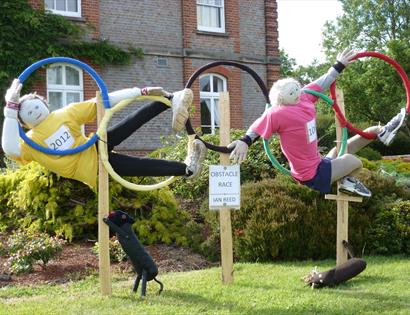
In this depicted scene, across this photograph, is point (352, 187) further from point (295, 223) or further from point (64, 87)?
point (64, 87)

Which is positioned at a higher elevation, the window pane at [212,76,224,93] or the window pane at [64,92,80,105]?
the window pane at [212,76,224,93]

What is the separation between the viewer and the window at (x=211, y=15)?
1872cm

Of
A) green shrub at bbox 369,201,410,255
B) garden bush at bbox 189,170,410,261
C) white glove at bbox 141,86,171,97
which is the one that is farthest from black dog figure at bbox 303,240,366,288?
white glove at bbox 141,86,171,97

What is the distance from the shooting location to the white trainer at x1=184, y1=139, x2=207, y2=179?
6.37 metres

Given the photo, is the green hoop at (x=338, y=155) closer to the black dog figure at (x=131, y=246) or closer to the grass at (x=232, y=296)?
the grass at (x=232, y=296)

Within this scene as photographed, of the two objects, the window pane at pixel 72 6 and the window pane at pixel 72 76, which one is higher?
the window pane at pixel 72 6

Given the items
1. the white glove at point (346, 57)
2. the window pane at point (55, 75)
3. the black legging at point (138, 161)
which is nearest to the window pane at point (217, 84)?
the window pane at point (55, 75)

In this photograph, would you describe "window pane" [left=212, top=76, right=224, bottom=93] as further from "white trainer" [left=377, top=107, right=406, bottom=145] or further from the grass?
"white trainer" [left=377, top=107, right=406, bottom=145]

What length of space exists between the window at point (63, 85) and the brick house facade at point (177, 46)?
23 cm

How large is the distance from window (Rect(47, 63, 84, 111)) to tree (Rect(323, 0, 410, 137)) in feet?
40.1

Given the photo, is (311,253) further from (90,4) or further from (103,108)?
(90,4)

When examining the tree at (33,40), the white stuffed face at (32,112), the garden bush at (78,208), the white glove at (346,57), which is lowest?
the garden bush at (78,208)

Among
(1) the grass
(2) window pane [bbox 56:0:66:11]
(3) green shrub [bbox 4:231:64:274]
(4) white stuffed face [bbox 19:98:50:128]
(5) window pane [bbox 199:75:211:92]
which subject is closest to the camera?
(1) the grass

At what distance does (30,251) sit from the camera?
755 centimetres
